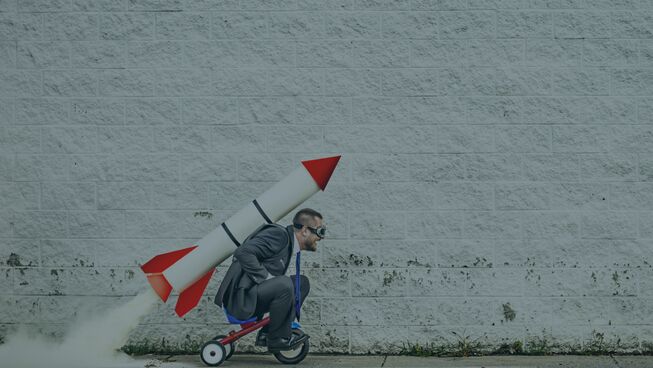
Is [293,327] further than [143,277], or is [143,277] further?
[143,277]

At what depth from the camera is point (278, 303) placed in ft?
25.0

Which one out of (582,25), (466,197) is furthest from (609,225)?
(582,25)

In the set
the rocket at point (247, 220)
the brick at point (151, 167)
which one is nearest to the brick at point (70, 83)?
the brick at point (151, 167)

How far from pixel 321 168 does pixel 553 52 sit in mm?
2291

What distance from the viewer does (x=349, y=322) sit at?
8.36m

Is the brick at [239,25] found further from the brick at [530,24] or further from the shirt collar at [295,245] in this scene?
the brick at [530,24]

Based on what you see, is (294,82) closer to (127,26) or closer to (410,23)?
(410,23)

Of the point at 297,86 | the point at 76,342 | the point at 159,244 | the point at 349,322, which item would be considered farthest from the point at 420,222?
the point at 76,342

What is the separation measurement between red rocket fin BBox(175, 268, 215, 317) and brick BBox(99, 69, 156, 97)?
5.69 feet

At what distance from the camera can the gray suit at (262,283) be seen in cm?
757

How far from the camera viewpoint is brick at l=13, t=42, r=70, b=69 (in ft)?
27.9

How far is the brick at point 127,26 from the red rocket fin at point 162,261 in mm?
1906

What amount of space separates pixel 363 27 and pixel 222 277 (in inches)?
97.1

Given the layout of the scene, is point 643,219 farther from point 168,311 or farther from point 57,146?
point 57,146
